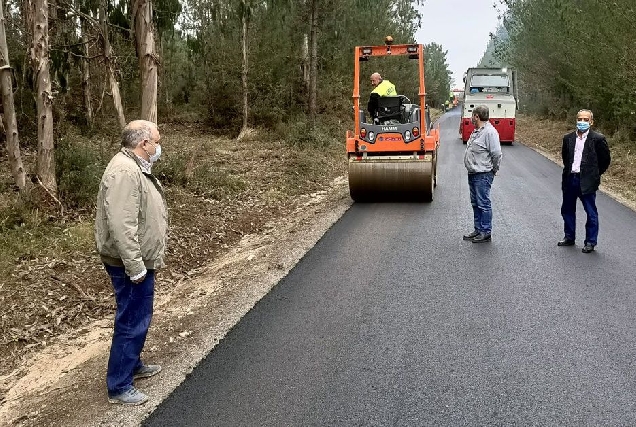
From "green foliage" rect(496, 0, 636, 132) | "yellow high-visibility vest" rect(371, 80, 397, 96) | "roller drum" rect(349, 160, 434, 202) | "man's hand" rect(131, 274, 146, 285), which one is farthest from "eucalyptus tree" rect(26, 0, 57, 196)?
"green foliage" rect(496, 0, 636, 132)

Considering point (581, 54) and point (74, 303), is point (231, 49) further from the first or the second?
point (74, 303)

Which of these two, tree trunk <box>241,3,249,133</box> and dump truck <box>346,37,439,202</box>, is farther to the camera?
tree trunk <box>241,3,249,133</box>

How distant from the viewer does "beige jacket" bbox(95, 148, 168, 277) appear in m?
3.49

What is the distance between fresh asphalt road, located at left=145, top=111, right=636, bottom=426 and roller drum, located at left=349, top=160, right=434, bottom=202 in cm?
207

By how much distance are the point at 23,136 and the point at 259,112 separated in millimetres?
9689

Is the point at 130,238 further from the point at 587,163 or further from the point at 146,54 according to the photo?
the point at 146,54

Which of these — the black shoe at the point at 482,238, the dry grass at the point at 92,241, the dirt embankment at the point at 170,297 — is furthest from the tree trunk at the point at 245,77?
the black shoe at the point at 482,238

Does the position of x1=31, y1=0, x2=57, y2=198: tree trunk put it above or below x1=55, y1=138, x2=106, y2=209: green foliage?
above

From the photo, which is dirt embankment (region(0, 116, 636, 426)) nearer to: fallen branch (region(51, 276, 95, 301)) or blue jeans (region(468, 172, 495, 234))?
fallen branch (region(51, 276, 95, 301))

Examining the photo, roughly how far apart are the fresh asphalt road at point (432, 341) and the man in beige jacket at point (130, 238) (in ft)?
1.40

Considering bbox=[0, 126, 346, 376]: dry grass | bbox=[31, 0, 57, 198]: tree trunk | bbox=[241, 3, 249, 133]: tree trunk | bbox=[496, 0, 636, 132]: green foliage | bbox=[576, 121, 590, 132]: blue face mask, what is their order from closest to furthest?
bbox=[0, 126, 346, 376]: dry grass < bbox=[576, 121, 590, 132]: blue face mask < bbox=[31, 0, 57, 198]: tree trunk < bbox=[496, 0, 636, 132]: green foliage < bbox=[241, 3, 249, 133]: tree trunk

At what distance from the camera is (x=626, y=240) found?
7.76 m

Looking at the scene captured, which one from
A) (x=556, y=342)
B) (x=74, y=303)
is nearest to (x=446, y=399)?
(x=556, y=342)

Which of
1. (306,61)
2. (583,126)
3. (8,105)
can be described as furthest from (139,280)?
(306,61)
